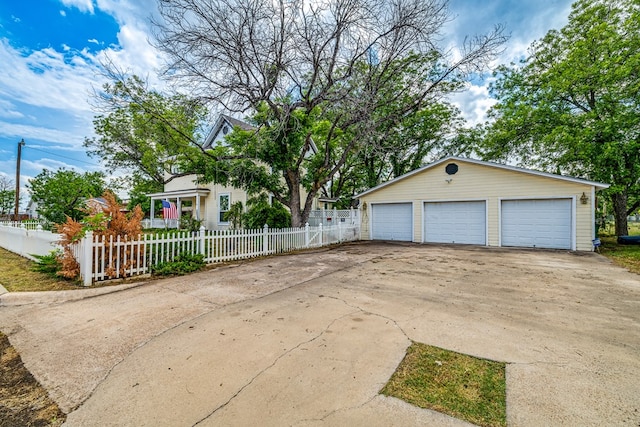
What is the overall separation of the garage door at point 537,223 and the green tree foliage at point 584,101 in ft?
11.9

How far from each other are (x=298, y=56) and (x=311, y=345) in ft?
31.3

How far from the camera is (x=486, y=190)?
11.9m

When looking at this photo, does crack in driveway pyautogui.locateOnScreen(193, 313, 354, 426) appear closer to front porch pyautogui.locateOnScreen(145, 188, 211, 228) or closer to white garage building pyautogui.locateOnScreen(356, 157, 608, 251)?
white garage building pyautogui.locateOnScreen(356, 157, 608, 251)

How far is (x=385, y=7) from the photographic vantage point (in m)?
9.45

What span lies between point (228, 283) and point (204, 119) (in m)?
7.16

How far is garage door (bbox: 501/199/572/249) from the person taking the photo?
34.8 feet

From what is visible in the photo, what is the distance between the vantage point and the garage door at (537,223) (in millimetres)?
10609

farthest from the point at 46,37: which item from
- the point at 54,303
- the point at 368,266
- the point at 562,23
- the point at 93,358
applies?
the point at 562,23

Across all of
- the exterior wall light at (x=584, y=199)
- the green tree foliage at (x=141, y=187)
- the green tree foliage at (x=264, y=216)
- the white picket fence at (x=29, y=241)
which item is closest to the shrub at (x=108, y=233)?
the white picket fence at (x=29, y=241)

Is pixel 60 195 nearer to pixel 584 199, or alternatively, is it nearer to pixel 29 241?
pixel 29 241

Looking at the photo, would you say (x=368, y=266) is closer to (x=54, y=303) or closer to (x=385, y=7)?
(x=54, y=303)

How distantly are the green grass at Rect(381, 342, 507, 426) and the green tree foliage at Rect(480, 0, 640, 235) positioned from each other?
46.7ft

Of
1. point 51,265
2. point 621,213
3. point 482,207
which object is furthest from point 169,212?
point 621,213

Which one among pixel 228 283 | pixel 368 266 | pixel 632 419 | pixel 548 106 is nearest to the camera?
pixel 632 419
